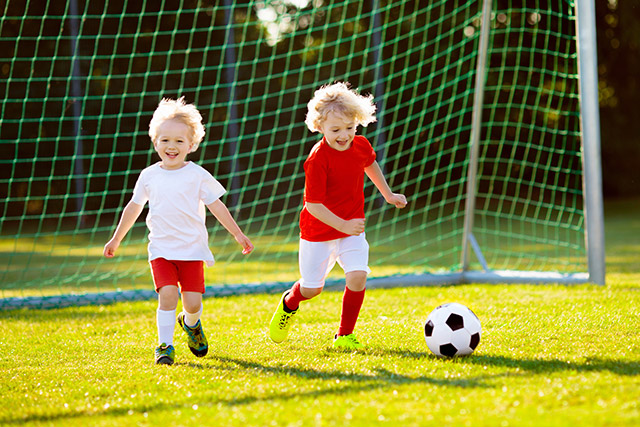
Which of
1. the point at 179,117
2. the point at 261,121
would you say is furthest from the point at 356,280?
the point at 261,121

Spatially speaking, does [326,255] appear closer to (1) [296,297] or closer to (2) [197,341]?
(1) [296,297]

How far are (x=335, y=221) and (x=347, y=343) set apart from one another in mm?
528

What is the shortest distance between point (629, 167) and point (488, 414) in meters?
14.2

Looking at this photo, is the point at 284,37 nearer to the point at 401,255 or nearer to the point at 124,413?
the point at 401,255

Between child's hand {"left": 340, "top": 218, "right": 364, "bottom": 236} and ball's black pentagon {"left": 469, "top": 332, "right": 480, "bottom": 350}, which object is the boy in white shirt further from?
ball's black pentagon {"left": 469, "top": 332, "right": 480, "bottom": 350}

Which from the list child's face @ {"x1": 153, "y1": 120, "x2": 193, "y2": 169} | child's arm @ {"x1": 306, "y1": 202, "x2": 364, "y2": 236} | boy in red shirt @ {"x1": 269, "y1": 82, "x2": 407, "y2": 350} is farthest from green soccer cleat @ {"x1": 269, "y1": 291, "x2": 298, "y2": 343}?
child's face @ {"x1": 153, "y1": 120, "x2": 193, "y2": 169}

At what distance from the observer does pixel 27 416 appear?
257 centimetres

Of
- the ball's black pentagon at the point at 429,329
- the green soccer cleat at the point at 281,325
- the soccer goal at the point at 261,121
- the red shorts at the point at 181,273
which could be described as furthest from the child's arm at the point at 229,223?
the soccer goal at the point at 261,121

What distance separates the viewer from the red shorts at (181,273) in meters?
3.34

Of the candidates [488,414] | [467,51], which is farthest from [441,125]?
[488,414]

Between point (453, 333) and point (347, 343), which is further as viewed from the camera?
point (347, 343)

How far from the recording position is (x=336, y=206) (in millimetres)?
3531

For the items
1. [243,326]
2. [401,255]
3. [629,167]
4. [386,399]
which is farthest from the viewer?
[629,167]

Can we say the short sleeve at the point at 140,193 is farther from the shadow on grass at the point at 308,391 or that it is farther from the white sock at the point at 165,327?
the shadow on grass at the point at 308,391
